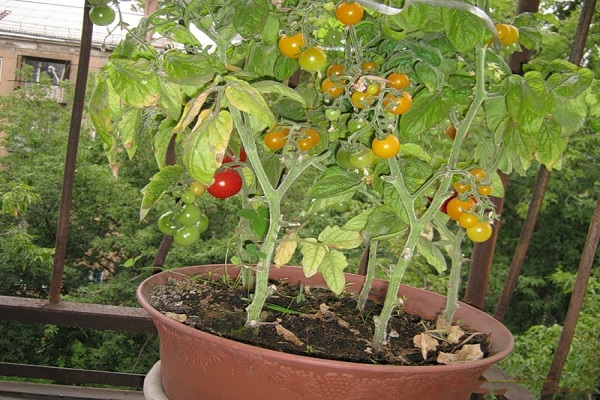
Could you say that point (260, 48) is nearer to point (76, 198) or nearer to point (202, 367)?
point (202, 367)

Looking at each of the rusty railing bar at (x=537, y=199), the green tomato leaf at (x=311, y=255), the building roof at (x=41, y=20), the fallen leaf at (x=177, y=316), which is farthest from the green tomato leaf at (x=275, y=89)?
the building roof at (x=41, y=20)

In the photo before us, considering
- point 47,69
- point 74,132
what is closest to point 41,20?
point 47,69

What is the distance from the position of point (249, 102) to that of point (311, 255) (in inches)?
11.2

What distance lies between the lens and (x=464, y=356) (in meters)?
0.71

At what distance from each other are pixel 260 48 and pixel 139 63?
0.74ft

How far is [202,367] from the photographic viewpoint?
667 mm

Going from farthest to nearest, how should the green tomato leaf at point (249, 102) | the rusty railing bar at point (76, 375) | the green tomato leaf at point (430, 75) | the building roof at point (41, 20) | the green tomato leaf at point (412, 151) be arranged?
the building roof at point (41, 20), the rusty railing bar at point (76, 375), the green tomato leaf at point (412, 151), the green tomato leaf at point (430, 75), the green tomato leaf at point (249, 102)

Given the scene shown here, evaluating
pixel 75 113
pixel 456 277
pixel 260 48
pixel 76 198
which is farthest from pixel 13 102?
pixel 456 277

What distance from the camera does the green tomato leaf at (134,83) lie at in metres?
0.56

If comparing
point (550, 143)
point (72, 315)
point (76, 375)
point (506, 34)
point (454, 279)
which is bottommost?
point (76, 375)

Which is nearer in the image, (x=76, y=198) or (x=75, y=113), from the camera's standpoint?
(x=75, y=113)

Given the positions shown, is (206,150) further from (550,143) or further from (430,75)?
(550,143)

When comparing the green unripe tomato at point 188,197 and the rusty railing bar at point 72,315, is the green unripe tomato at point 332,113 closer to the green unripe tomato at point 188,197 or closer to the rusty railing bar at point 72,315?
the green unripe tomato at point 188,197


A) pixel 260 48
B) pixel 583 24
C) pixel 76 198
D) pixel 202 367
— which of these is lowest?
pixel 76 198
